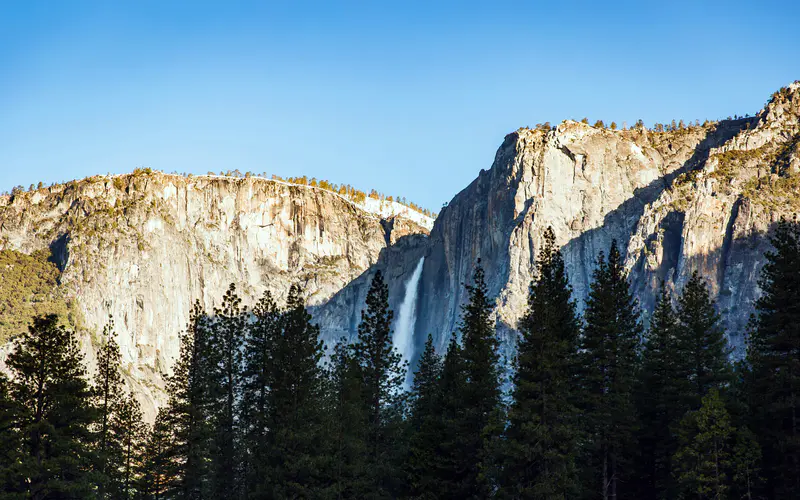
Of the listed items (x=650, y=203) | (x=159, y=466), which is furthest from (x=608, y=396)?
(x=650, y=203)

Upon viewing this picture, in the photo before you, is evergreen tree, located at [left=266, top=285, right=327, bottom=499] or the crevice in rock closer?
evergreen tree, located at [left=266, top=285, right=327, bottom=499]

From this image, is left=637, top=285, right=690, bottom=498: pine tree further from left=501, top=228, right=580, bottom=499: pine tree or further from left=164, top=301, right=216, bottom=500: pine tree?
left=164, top=301, right=216, bottom=500: pine tree

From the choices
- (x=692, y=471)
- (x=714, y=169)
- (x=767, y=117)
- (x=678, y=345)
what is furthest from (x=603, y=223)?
(x=692, y=471)

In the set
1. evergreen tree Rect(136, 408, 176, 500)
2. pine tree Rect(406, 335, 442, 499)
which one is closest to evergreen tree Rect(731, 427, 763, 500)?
pine tree Rect(406, 335, 442, 499)

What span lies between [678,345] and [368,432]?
22.5m

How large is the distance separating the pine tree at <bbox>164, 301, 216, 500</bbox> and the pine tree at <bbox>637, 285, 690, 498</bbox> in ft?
106

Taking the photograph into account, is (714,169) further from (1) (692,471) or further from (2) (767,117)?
(1) (692,471)

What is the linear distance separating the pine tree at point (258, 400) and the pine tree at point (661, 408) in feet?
84.3

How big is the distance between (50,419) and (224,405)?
69.3 feet

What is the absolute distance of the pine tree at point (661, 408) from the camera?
5691 centimetres

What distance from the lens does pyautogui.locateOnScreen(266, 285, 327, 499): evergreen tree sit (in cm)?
5738

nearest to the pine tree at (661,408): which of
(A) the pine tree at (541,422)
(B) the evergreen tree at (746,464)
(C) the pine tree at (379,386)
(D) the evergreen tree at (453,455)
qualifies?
(B) the evergreen tree at (746,464)

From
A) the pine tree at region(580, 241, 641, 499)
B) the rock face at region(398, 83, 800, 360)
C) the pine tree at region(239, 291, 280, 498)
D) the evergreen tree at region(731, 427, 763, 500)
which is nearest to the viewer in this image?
the evergreen tree at region(731, 427, 763, 500)

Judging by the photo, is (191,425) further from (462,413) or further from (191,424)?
(462,413)
